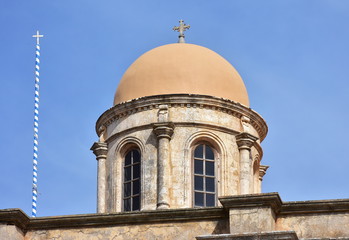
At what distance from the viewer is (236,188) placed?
26.4 m

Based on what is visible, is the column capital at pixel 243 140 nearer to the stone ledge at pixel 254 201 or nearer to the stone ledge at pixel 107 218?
the stone ledge at pixel 107 218

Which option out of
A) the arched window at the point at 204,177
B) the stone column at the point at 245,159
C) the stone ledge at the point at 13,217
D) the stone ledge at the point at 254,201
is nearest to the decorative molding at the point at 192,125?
the stone column at the point at 245,159

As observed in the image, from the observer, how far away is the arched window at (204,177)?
26.0m

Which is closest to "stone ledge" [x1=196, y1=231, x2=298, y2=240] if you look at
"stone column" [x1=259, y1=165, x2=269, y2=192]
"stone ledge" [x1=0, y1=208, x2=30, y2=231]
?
"stone ledge" [x1=0, y1=208, x2=30, y2=231]

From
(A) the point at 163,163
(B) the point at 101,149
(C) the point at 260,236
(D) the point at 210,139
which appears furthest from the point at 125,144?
(C) the point at 260,236

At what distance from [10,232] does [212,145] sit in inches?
268

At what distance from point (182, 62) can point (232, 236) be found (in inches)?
330

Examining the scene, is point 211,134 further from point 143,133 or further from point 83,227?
point 83,227

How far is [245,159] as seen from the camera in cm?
2666

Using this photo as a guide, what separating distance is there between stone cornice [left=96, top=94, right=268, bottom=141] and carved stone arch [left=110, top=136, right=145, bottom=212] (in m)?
0.82

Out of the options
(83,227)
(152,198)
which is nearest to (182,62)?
(152,198)

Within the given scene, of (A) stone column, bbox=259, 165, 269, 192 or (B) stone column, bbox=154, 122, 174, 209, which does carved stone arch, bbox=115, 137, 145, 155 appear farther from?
(A) stone column, bbox=259, 165, 269, 192

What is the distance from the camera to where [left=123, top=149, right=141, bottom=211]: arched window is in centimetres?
2631

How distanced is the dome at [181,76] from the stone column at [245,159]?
1.25 m
